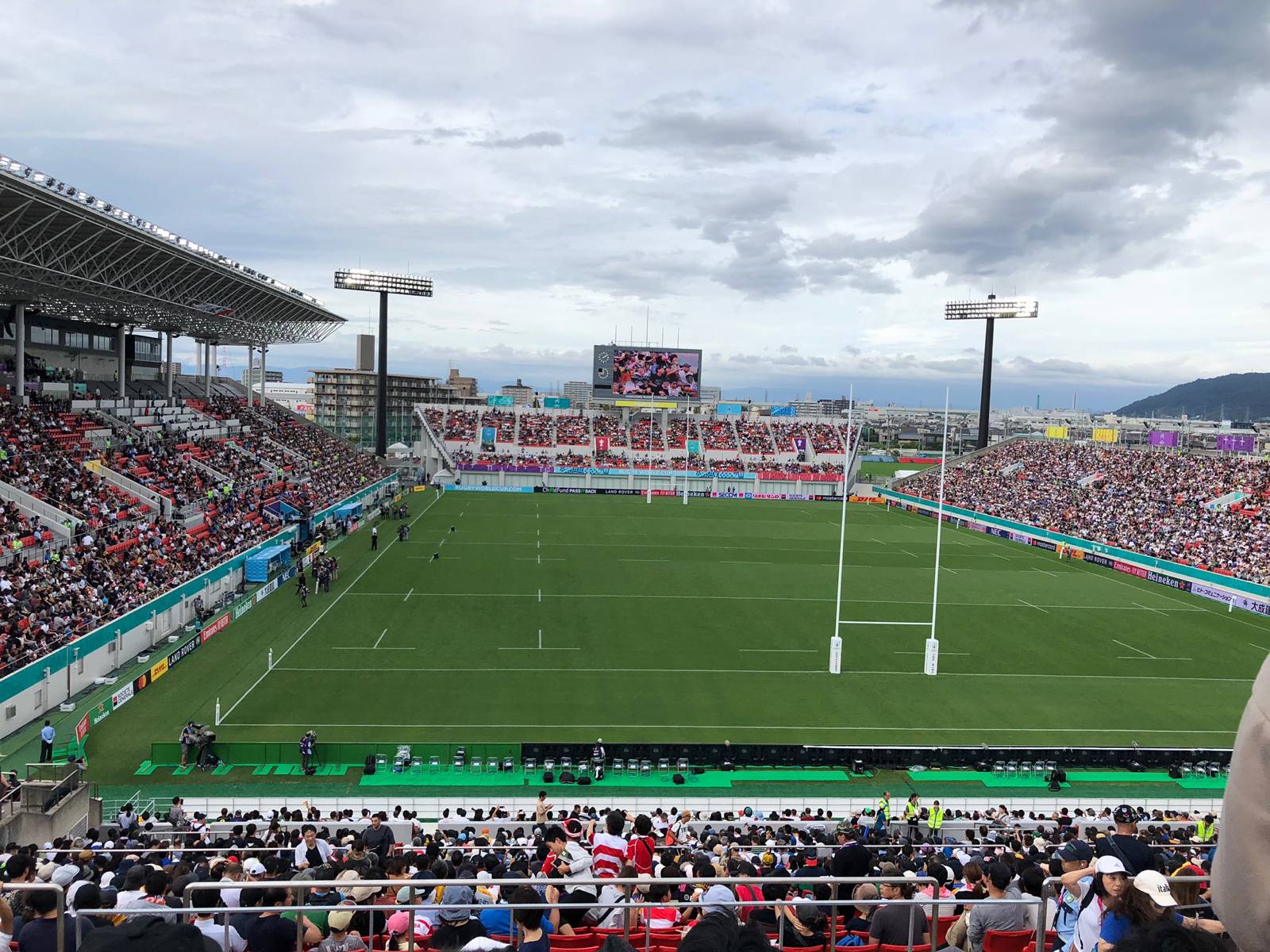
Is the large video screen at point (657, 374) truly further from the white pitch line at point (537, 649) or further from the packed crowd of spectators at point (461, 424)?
the white pitch line at point (537, 649)

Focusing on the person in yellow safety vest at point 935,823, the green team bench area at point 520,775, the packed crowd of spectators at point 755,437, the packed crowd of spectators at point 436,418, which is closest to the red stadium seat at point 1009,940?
the person in yellow safety vest at point 935,823

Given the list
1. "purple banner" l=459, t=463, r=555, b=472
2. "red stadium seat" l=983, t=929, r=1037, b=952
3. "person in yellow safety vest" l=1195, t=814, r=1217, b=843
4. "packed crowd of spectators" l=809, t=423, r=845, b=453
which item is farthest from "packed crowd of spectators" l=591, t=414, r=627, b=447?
"red stadium seat" l=983, t=929, r=1037, b=952

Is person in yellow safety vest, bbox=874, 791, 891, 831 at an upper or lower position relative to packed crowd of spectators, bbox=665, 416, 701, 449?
lower

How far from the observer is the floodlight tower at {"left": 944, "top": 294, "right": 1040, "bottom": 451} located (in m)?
78.0

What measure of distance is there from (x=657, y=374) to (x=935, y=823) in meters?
69.2

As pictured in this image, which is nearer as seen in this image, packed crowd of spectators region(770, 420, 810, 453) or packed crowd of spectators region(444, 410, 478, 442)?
packed crowd of spectators region(444, 410, 478, 442)

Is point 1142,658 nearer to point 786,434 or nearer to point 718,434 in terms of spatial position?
point 718,434

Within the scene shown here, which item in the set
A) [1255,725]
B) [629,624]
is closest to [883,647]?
[629,624]

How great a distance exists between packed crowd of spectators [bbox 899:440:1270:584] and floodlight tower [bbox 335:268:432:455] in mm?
50305

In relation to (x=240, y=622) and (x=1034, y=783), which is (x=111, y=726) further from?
(x=1034, y=783)

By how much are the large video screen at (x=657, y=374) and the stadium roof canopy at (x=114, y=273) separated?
101ft

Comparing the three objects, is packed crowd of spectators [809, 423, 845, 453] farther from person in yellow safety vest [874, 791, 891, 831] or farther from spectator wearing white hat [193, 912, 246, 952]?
spectator wearing white hat [193, 912, 246, 952]

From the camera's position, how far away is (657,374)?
8238 cm

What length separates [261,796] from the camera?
55.4 ft
